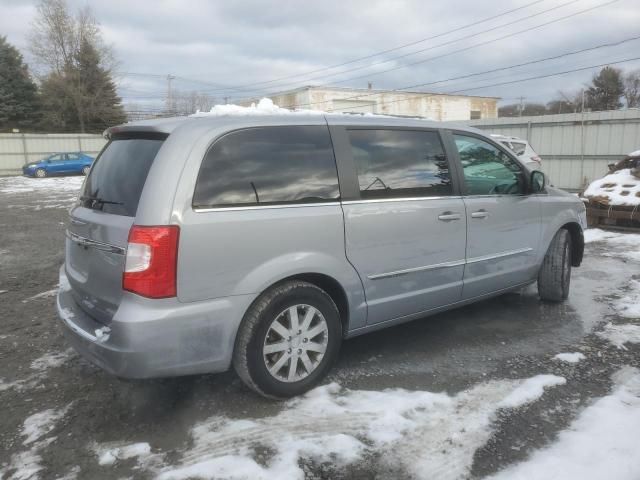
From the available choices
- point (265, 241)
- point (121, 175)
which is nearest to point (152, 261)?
point (265, 241)

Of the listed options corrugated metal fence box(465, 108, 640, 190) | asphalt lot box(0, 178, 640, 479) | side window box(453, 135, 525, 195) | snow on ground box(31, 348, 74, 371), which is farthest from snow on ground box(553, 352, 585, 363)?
corrugated metal fence box(465, 108, 640, 190)

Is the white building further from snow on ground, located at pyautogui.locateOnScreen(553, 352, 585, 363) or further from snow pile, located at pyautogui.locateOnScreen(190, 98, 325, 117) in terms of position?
snow on ground, located at pyautogui.locateOnScreen(553, 352, 585, 363)

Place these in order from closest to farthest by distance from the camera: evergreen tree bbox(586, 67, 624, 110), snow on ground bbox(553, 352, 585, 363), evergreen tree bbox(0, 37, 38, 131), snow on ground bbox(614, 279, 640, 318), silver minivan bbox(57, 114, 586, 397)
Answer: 1. silver minivan bbox(57, 114, 586, 397)
2. snow on ground bbox(553, 352, 585, 363)
3. snow on ground bbox(614, 279, 640, 318)
4. evergreen tree bbox(0, 37, 38, 131)
5. evergreen tree bbox(586, 67, 624, 110)

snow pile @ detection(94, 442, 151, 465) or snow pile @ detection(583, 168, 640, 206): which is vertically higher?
snow pile @ detection(583, 168, 640, 206)

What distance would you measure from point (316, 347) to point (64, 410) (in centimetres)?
159

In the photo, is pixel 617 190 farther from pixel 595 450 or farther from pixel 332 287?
pixel 332 287

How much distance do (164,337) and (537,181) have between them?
355 cm

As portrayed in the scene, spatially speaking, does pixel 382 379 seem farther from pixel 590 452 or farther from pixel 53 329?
pixel 53 329

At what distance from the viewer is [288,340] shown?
3.12m

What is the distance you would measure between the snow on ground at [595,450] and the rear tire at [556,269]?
1874 mm

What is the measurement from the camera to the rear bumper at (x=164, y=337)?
264 centimetres

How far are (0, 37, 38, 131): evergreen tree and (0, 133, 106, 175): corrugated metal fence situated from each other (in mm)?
10939

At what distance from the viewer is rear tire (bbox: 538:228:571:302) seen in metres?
4.91

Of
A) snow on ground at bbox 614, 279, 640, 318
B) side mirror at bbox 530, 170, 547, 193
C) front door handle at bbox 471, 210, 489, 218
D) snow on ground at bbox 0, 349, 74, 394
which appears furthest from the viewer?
snow on ground at bbox 614, 279, 640, 318
